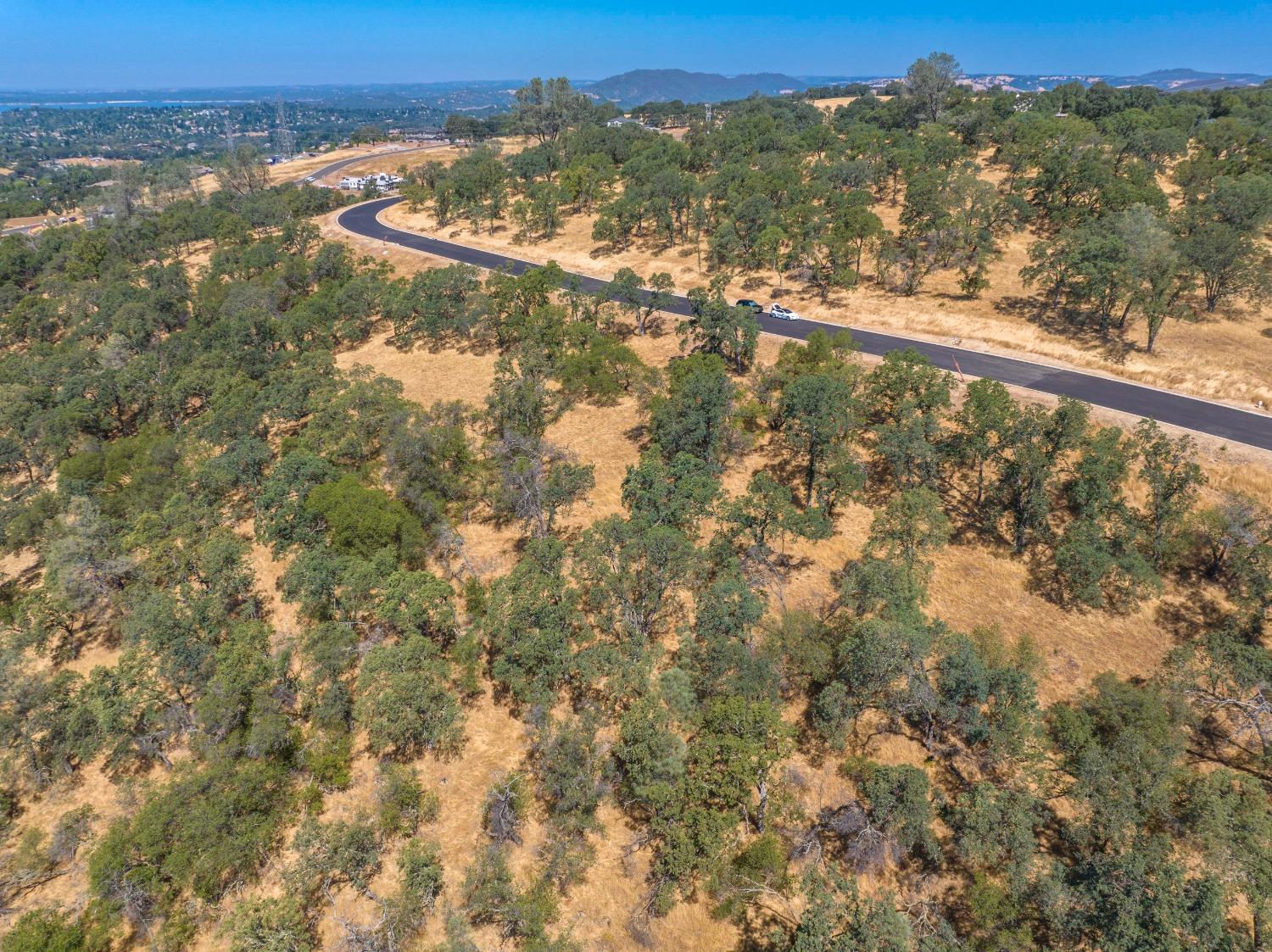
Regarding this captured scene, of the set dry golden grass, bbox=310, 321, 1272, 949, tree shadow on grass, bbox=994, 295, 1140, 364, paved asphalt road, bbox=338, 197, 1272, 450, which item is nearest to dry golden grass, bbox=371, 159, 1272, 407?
tree shadow on grass, bbox=994, 295, 1140, 364

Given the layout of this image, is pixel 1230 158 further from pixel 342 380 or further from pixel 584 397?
pixel 342 380

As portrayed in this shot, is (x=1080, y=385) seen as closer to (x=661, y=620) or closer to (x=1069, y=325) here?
(x=1069, y=325)

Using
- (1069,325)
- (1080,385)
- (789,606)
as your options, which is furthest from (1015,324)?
(789,606)

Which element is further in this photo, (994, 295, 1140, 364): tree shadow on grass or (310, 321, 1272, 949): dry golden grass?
(994, 295, 1140, 364): tree shadow on grass

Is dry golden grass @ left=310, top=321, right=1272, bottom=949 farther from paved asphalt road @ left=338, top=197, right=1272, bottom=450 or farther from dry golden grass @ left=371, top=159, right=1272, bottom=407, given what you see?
dry golden grass @ left=371, top=159, right=1272, bottom=407

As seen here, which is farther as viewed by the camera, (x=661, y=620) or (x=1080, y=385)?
(x=1080, y=385)

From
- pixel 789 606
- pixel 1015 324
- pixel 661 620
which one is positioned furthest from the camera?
pixel 1015 324

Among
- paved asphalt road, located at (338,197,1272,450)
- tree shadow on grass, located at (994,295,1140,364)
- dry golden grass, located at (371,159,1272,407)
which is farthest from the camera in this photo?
tree shadow on grass, located at (994,295,1140,364)

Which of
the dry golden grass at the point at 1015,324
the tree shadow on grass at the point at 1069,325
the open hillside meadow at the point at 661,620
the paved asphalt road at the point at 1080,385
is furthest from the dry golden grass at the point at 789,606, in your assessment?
the tree shadow on grass at the point at 1069,325
